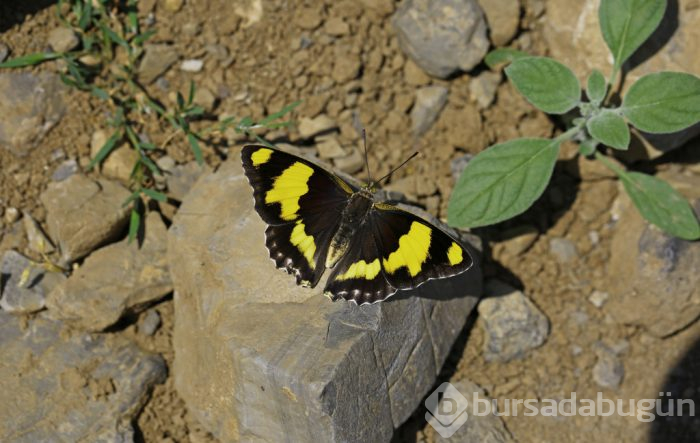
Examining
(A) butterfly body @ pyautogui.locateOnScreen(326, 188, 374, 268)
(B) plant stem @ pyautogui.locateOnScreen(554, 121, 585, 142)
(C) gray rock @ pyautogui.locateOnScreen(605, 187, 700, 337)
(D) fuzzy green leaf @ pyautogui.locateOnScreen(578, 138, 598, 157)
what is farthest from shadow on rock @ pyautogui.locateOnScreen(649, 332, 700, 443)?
(A) butterfly body @ pyautogui.locateOnScreen(326, 188, 374, 268)

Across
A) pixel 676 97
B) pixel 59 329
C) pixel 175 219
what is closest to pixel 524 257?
pixel 676 97

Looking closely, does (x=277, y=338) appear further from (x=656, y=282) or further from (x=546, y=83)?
(x=656, y=282)

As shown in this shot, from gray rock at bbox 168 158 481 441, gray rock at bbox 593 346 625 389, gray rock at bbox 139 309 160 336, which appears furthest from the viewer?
gray rock at bbox 593 346 625 389

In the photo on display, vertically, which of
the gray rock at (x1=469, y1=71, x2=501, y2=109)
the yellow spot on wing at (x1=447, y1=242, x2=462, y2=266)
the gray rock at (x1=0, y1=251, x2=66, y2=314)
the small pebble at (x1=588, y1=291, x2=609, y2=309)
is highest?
the yellow spot on wing at (x1=447, y1=242, x2=462, y2=266)

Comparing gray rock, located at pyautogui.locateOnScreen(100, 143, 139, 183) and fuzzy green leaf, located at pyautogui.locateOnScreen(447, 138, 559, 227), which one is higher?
fuzzy green leaf, located at pyautogui.locateOnScreen(447, 138, 559, 227)

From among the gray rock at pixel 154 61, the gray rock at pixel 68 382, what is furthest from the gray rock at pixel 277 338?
the gray rock at pixel 154 61

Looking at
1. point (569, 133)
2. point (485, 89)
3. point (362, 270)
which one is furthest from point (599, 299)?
point (362, 270)

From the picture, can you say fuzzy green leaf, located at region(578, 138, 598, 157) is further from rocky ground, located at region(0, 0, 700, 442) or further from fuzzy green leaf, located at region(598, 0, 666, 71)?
fuzzy green leaf, located at region(598, 0, 666, 71)
